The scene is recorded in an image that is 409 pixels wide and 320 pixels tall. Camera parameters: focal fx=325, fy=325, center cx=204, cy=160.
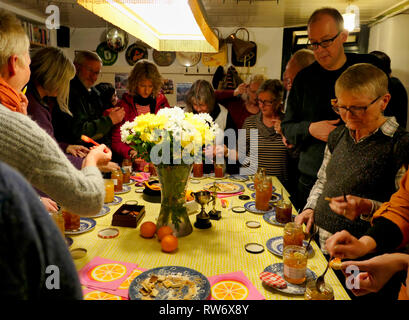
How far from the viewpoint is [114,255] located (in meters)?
1.42

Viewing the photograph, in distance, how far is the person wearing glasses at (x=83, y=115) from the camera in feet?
9.21

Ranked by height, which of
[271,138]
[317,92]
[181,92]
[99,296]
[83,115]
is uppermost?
[181,92]

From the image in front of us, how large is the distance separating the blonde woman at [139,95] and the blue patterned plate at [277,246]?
204 centimetres

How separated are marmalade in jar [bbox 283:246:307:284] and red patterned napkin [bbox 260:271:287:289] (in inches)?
1.4

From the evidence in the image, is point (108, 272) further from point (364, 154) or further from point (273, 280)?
point (364, 154)

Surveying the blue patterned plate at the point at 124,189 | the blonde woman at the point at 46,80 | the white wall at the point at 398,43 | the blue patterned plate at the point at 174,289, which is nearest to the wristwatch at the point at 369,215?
the blue patterned plate at the point at 174,289

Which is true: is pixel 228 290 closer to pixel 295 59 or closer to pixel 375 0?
pixel 295 59

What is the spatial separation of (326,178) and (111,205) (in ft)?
4.25

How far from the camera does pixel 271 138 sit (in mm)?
3014

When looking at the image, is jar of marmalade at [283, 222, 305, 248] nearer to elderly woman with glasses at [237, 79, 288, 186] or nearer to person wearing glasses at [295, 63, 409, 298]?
person wearing glasses at [295, 63, 409, 298]

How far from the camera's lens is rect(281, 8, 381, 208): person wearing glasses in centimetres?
214

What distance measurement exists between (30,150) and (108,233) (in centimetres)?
77

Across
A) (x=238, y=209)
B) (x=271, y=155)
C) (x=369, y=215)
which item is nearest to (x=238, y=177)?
(x=271, y=155)
